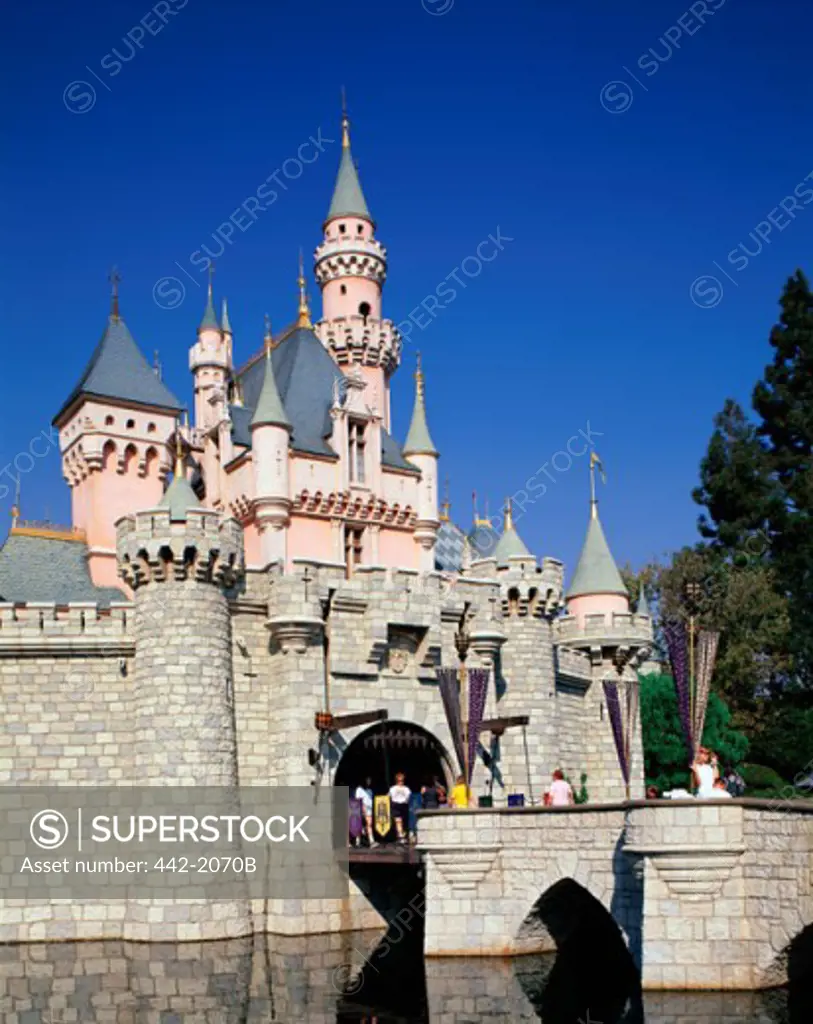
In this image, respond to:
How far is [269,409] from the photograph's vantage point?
3062 cm

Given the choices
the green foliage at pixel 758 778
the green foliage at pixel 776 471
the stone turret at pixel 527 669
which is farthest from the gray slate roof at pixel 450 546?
the stone turret at pixel 527 669

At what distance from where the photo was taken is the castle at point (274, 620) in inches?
816

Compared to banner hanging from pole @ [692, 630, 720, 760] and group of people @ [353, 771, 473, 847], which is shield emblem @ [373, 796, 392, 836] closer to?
group of people @ [353, 771, 473, 847]

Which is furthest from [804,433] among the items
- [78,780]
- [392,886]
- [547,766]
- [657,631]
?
[78,780]

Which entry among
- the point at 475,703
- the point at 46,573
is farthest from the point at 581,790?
the point at 46,573

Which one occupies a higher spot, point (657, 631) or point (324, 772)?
point (657, 631)

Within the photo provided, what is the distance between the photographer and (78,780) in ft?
68.5

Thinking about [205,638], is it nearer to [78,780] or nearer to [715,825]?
[78,780]

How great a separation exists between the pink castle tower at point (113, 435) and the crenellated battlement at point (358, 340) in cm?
575

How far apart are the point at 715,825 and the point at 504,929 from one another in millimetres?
4442

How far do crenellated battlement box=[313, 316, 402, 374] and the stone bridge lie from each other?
1956cm

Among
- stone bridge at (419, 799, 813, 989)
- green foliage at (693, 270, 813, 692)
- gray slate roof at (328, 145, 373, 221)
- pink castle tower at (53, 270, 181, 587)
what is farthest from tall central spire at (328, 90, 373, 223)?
stone bridge at (419, 799, 813, 989)

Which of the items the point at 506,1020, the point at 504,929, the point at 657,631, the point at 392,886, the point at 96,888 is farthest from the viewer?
the point at 657,631

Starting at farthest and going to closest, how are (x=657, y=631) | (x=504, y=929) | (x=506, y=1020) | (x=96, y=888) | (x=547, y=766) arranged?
(x=657, y=631) < (x=547, y=766) < (x=96, y=888) < (x=504, y=929) < (x=506, y=1020)
